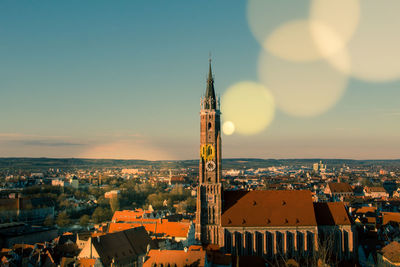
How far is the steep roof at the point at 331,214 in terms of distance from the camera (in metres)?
76.9

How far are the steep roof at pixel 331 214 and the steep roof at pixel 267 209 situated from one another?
249 cm

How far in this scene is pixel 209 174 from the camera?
7956cm

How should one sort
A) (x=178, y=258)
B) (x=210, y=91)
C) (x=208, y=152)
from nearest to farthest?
1. (x=178, y=258)
2. (x=208, y=152)
3. (x=210, y=91)

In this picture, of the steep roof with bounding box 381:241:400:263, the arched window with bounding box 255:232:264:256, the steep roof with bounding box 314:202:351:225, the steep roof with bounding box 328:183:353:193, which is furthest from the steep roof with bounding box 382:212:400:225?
the steep roof with bounding box 328:183:353:193

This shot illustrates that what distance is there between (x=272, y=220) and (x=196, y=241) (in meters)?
13.4

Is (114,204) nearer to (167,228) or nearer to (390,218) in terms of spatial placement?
(167,228)

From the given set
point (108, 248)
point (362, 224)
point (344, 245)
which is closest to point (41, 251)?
point (108, 248)

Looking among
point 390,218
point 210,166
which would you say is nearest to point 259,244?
point 210,166

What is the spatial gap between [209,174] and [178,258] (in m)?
20.7

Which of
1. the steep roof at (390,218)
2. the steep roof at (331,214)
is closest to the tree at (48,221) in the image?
the steep roof at (331,214)

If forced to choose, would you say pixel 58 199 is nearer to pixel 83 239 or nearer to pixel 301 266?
pixel 83 239

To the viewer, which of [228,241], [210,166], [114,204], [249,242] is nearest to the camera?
[249,242]

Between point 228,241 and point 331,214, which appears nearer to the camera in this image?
point 228,241

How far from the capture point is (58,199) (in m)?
192
